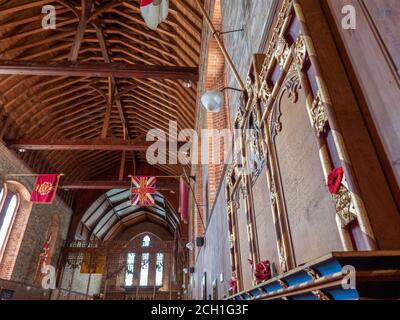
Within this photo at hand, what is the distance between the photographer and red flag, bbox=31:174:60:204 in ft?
27.8

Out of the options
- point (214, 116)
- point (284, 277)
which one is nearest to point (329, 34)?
Result: point (284, 277)

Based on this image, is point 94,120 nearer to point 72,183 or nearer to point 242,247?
point 72,183

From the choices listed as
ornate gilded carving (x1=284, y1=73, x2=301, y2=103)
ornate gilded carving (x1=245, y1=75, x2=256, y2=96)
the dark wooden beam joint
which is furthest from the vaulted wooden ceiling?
ornate gilded carving (x1=284, y1=73, x2=301, y2=103)

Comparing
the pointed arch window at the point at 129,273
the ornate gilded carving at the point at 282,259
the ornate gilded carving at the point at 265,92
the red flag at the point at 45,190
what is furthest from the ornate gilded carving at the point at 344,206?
the pointed arch window at the point at 129,273

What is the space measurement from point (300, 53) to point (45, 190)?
9.36 metres

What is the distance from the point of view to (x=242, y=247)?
2.59 m

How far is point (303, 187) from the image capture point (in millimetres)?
1316

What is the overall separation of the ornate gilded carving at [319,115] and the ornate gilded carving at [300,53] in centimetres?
25

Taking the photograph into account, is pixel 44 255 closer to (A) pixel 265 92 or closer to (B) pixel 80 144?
(B) pixel 80 144

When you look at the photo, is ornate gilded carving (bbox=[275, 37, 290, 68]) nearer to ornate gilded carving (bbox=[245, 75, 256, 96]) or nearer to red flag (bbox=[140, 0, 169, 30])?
ornate gilded carving (bbox=[245, 75, 256, 96])

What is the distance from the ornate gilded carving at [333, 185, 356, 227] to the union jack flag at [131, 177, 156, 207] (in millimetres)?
7899

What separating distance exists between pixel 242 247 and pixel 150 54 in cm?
743

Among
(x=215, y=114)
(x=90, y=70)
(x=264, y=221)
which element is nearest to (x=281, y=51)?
(x=264, y=221)

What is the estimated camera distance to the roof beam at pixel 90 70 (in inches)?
233
